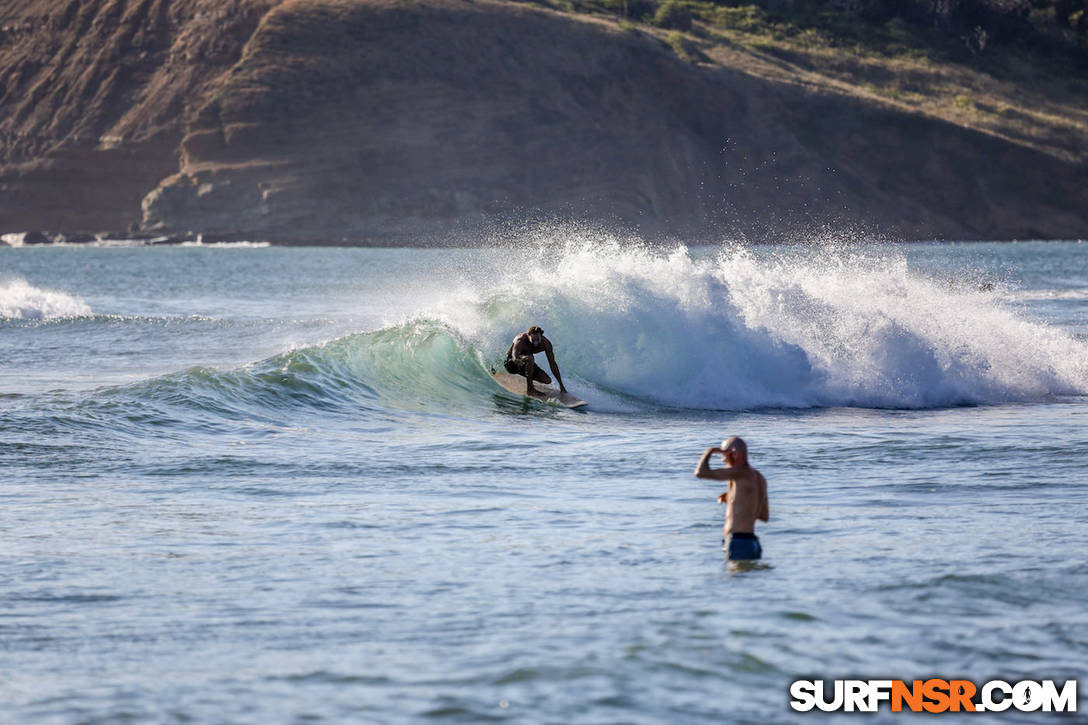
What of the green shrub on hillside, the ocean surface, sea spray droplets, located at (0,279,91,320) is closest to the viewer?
the ocean surface

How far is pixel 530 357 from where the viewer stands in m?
17.7

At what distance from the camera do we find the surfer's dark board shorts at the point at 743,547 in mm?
8445

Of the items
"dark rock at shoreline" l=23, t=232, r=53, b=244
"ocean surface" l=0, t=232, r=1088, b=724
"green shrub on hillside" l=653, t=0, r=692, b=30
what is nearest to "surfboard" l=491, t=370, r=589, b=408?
"ocean surface" l=0, t=232, r=1088, b=724

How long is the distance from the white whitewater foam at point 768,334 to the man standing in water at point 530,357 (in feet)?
4.17

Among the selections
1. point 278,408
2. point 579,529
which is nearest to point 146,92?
point 278,408

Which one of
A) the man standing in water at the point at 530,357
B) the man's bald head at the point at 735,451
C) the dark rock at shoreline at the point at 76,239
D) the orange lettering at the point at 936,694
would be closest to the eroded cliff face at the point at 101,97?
the dark rock at shoreline at the point at 76,239

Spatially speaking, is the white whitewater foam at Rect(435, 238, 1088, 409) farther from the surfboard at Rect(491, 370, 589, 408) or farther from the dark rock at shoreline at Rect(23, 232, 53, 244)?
the dark rock at shoreline at Rect(23, 232, 53, 244)

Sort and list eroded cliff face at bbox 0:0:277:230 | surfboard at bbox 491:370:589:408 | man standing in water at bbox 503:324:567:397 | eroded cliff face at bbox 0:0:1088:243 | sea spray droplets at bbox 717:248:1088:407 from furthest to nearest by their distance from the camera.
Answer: eroded cliff face at bbox 0:0:277:230 < eroded cliff face at bbox 0:0:1088:243 < sea spray droplets at bbox 717:248:1088:407 < man standing in water at bbox 503:324:567:397 < surfboard at bbox 491:370:589:408

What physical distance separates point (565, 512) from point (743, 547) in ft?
6.92

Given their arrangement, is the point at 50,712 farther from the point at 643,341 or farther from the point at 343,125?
the point at 343,125

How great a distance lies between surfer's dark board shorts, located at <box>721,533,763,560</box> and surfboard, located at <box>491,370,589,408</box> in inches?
336

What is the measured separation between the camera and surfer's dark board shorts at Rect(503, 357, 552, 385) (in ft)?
58.5

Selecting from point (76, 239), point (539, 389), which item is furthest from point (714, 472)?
point (76, 239)

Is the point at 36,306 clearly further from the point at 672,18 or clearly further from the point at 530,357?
Answer: the point at 672,18
